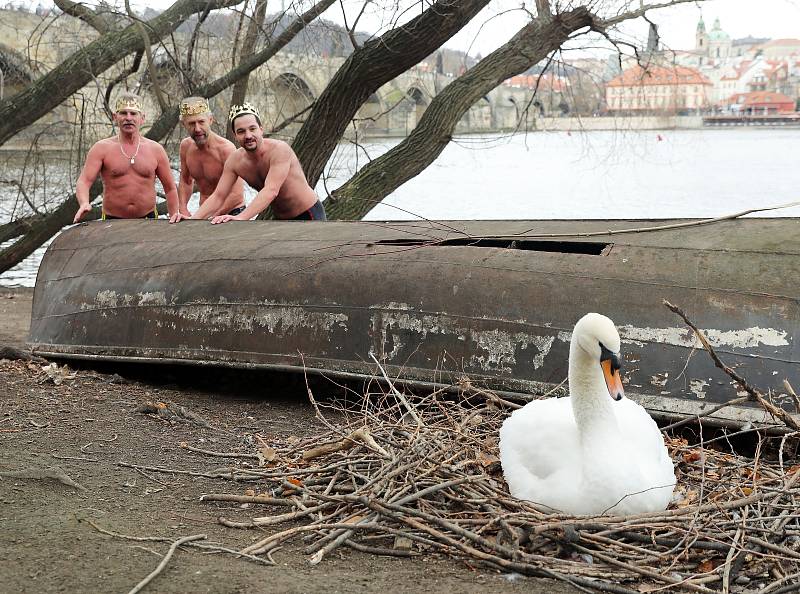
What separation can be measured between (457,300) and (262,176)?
295 centimetres

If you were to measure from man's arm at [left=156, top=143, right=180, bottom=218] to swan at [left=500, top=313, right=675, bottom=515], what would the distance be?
558 cm

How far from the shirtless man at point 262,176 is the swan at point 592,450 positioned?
4088mm

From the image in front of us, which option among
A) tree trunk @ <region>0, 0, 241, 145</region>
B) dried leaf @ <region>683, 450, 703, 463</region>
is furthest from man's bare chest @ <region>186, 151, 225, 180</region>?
dried leaf @ <region>683, 450, 703, 463</region>

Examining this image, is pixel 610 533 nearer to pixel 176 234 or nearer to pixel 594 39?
pixel 176 234

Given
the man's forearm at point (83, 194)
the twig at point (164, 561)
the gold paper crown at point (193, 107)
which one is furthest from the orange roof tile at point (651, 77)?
the twig at point (164, 561)

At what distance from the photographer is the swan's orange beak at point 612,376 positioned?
12.9 feet

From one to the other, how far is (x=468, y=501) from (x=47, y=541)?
1.69m

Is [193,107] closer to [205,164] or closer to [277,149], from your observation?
[205,164]

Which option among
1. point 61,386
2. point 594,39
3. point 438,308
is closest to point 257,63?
point 594,39

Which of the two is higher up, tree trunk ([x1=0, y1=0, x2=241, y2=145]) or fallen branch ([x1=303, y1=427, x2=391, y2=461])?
tree trunk ([x1=0, y1=0, x2=241, y2=145])

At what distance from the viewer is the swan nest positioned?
3641 mm

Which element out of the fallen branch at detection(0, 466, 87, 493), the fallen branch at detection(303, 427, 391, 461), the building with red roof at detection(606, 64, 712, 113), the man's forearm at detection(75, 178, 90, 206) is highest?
the building with red roof at detection(606, 64, 712, 113)

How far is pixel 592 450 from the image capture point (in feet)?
13.0

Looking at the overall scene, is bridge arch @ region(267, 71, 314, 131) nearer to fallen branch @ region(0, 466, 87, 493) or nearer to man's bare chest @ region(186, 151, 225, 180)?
man's bare chest @ region(186, 151, 225, 180)
